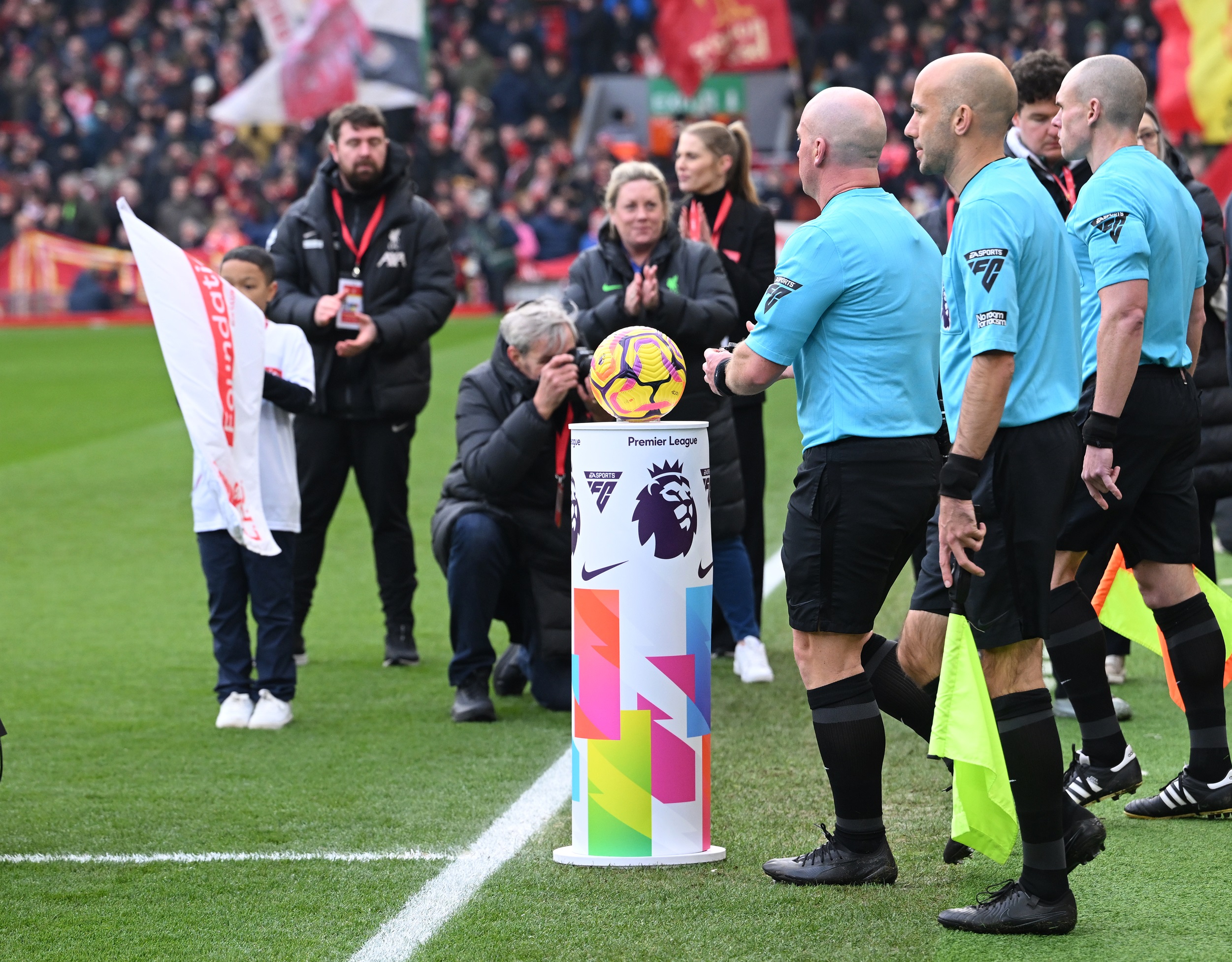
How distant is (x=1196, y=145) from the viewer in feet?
79.3

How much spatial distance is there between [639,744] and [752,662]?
92.5 inches

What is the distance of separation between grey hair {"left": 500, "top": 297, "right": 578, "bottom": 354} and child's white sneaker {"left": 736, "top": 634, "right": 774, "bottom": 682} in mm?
1493

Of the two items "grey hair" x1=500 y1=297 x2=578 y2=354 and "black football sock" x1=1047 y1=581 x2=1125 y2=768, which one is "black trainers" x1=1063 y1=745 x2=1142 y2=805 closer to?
"black football sock" x1=1047 y1=581 x2=1125 y2=768

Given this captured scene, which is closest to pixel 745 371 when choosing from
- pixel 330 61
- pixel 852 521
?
pixel 852 521

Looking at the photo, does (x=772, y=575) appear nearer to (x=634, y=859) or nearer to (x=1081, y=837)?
(x=634, y=859)

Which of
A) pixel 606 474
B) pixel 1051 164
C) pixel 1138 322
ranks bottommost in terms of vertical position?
pixel 606 474

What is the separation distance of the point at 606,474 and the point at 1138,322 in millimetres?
1460

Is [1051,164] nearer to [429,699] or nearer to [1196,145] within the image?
[429,699]

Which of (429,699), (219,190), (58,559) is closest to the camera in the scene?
(429,699)

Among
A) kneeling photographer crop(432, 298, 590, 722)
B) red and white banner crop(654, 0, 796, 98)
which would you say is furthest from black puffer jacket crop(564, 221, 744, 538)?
red and white banner crop(654, 0, 796, 98)

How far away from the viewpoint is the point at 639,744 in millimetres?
4562

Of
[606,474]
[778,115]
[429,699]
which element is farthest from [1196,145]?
[606,474]

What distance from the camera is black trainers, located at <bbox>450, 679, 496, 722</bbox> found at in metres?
6.30

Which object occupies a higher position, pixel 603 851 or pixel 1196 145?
pixel 1196 145
